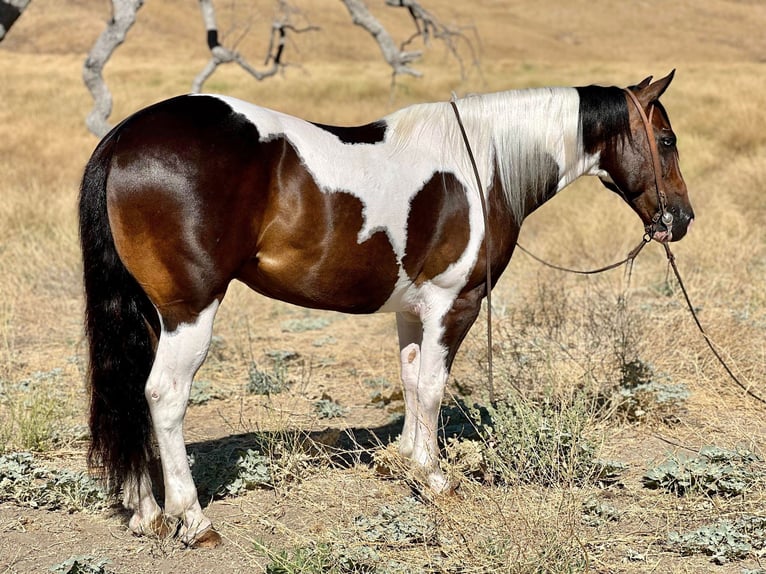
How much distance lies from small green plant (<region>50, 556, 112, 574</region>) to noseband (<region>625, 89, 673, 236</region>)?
291 centimetres

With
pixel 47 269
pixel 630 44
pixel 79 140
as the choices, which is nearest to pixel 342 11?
pixel 630 44

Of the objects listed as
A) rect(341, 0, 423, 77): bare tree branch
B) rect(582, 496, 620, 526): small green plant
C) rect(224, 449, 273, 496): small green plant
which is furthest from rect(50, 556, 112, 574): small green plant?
rect(341, 0, 423, 77): bare tree branch

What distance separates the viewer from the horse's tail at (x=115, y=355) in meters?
3.52

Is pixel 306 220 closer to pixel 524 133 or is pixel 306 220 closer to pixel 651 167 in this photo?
pixel 524 133

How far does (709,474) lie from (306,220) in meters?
2.24

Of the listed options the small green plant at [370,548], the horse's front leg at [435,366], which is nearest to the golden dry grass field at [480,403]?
the small green plant at [370,548]

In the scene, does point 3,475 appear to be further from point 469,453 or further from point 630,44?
point 630,44

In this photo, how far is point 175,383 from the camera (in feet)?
11.4

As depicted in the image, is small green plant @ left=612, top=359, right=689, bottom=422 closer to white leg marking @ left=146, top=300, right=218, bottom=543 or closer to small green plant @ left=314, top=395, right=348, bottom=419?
small green plant @ left=314, top=395, right=348, bottom=419

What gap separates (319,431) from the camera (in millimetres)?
5086

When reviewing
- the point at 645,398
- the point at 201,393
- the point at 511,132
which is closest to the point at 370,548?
the point at 511,132

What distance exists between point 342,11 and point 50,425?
199 feet

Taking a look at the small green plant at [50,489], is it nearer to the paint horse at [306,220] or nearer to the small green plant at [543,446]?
the paint horse at [306,220]

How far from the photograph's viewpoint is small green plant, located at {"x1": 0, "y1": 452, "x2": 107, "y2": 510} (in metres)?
4.06
